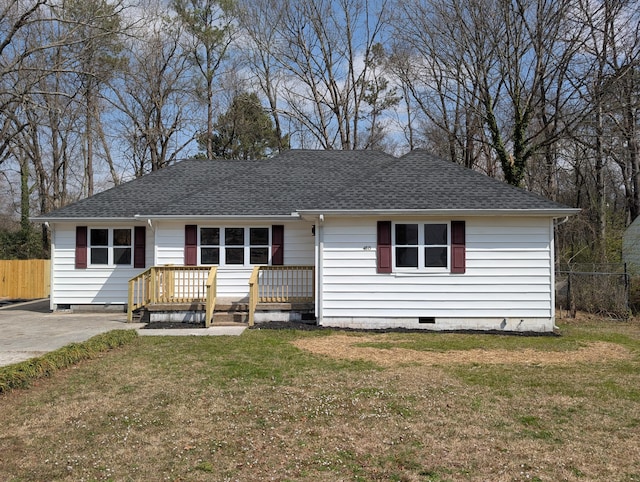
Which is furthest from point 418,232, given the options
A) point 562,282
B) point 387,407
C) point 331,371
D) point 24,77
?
point 24,77

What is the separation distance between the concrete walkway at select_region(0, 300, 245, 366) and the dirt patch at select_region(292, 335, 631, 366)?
8.50 ft

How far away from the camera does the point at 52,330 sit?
35.4ft

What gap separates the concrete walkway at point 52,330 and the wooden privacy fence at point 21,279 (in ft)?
20.3

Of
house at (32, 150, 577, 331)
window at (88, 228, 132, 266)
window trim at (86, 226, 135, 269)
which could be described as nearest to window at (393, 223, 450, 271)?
house at (32, 150, 577, 331)

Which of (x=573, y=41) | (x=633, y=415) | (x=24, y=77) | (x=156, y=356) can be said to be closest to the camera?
(x=633, y=415)

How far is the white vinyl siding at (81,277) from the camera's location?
13852 mm

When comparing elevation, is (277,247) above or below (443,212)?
below

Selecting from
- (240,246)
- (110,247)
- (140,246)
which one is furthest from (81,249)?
(240,246)

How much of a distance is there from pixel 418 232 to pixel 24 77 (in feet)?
37.2

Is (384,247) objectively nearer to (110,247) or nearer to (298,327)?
(298,327)

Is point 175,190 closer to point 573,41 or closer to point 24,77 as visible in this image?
point 24,77

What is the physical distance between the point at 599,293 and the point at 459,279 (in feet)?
17.3

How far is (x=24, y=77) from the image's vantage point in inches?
508

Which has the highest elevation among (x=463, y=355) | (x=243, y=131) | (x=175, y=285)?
(x=243, y=131)
